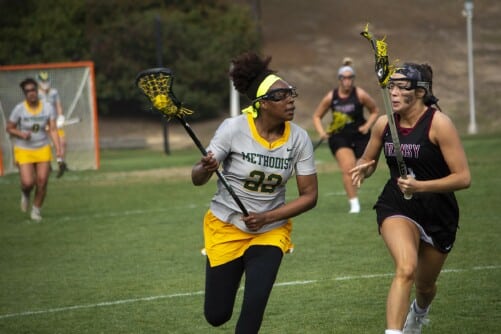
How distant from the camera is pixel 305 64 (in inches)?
1908

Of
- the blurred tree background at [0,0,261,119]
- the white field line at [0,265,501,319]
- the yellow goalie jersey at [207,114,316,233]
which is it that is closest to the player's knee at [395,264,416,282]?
the yellow goalie jersey at [207,114,316,233]

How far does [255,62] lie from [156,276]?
4.54 metres

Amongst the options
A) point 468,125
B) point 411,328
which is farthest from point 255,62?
point 468,125

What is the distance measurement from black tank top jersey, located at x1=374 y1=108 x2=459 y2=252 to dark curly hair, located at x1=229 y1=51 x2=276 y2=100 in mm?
1073

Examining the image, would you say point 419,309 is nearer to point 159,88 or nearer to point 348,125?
point 159,88

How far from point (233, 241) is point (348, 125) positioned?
26.7ft

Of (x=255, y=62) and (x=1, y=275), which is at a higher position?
(x=255, y=62)

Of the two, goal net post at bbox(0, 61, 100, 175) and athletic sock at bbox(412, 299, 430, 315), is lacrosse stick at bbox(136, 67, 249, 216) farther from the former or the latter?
goal net post at bbox(0, 61, 100, 175)

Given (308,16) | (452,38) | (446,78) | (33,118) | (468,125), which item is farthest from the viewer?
(308,16)

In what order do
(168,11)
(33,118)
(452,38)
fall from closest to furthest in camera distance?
(33,118) < (168,11) < (452,38)

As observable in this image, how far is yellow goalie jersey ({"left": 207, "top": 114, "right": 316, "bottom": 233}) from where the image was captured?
281 inches

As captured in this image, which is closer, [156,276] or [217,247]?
[217,247]

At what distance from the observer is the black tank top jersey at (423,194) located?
7.40 meters

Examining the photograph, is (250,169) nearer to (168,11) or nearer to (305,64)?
(168,11)
